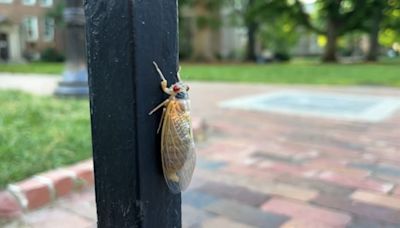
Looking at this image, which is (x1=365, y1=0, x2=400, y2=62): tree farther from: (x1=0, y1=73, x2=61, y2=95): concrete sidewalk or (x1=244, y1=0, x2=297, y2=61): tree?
(x1=0, y1=73, x2=61, y2=95): concrete sidewalk

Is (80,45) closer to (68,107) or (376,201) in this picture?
(68,107)

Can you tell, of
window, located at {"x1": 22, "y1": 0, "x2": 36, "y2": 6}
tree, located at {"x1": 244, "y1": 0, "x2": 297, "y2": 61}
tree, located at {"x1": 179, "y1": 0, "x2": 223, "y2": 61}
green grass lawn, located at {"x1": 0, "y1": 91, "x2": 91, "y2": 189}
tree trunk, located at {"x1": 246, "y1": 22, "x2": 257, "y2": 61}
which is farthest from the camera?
window, located at {"x1": 22, "y1": 0, "x2": 36, "y2": 6}

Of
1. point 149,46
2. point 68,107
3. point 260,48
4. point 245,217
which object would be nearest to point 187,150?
point 149,46

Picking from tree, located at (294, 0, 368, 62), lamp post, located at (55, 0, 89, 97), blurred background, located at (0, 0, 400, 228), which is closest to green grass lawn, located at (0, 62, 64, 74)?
lamp post, located at (55, 0, 89, 97)

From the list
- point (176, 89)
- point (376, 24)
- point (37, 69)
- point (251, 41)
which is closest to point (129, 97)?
point (176, 89)

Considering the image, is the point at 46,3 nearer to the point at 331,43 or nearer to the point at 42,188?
the point at 331,43

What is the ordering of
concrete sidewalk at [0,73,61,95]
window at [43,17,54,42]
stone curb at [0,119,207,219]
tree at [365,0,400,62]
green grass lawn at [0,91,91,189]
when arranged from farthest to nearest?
window at [43,17,54,42], tree at [365,0,400,62], concrete sidewalk at [0,73,61,95], green grass lawn at [0,91,91,189], stone curb at [0,119,207,219]
